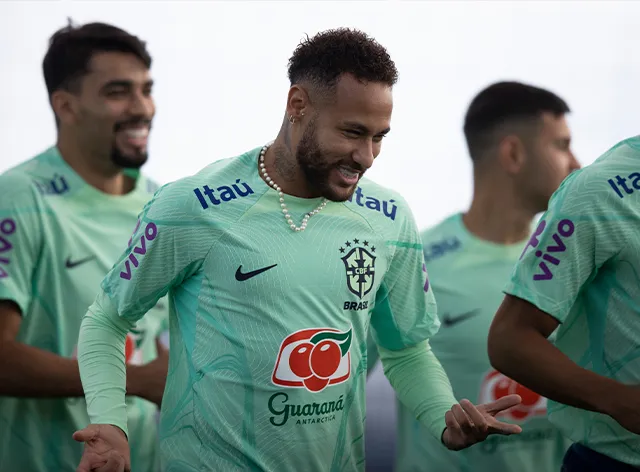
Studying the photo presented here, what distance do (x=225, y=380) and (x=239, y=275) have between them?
293 mm

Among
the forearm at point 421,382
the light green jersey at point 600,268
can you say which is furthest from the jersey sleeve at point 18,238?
the light green jersey at point 600,268

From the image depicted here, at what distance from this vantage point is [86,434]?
279 cm

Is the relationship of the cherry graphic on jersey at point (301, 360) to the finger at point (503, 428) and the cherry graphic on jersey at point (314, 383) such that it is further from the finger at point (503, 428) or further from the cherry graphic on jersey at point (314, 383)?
the finger at point (503, 428)

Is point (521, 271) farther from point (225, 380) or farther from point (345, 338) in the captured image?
point (225, 380)

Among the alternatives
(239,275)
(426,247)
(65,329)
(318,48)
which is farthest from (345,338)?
(426,247)

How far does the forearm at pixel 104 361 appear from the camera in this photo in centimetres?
297

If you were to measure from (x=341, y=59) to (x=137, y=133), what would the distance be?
204 cm

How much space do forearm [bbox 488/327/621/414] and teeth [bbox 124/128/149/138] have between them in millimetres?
2231

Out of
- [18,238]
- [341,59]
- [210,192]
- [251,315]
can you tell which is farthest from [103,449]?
[18,238]

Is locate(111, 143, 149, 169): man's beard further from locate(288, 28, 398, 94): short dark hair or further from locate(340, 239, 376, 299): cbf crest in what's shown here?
locate(340, 239, 376, 299): cbf crest

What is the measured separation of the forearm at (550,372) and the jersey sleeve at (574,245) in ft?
0.34

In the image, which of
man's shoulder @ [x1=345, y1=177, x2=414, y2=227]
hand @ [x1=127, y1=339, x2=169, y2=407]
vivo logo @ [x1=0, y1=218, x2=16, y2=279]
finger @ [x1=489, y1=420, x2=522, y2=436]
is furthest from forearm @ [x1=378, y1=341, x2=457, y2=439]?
vivo logo @ [x1=0, y1=218, x2=16, y2=279]

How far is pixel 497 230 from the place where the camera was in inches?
206

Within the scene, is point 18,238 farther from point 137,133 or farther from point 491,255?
point 491,255
